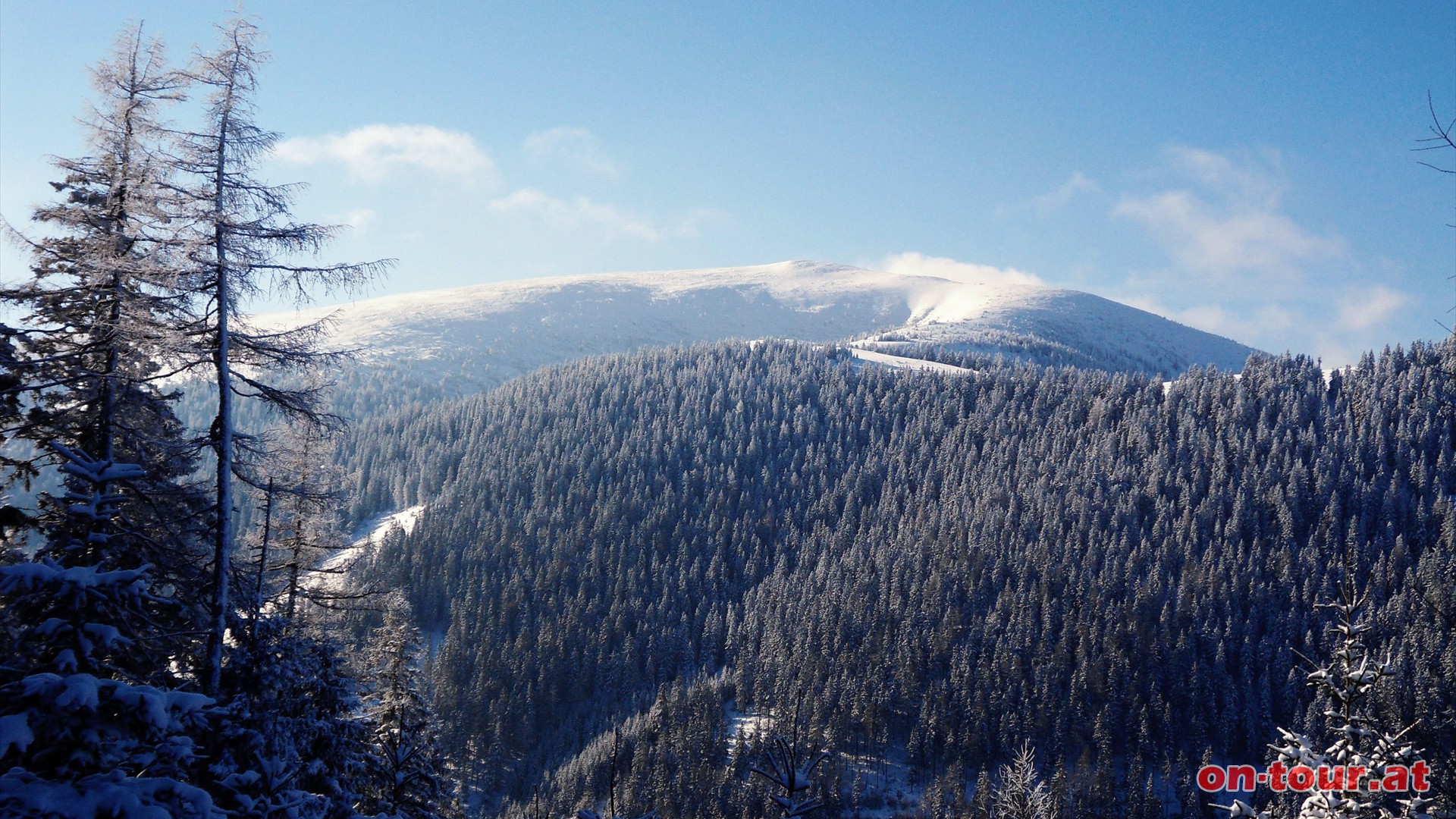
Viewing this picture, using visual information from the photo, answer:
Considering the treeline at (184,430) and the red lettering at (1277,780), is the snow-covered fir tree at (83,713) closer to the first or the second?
the treeline at (184,430)

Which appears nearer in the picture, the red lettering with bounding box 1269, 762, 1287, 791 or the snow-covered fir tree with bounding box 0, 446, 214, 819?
the snow-covered fir tree with bounding box 0, 446, 214, 819

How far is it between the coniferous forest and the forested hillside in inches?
31.6

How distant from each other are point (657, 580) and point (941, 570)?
52.7m

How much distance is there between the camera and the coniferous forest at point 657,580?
37.7 feet

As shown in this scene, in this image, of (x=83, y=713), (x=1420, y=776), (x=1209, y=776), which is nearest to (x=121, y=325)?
(x=83, y=713)

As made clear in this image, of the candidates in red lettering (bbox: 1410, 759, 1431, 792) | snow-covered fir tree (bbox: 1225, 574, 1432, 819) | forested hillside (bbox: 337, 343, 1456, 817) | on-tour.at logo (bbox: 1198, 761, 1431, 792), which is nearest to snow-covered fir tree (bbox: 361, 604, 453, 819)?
snow-covered fir tree (bbox: 1225, 574, 1432, 819)

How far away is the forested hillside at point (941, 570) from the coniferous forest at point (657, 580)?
2.63ft

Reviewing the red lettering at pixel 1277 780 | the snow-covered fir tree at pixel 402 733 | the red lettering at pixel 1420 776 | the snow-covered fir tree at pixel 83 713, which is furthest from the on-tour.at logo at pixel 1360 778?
the snow-covered fir tree at pixel 402 733

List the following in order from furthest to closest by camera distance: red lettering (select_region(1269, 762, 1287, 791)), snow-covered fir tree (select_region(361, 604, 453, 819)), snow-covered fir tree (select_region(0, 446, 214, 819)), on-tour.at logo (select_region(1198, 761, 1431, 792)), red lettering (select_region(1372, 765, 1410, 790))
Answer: snow-covered fir tree (select_region(361, 604, 453, 819)) < red lettering (select_region(1269, 762, 1287, 791)) < red lettering (select_region(1372, 765, 1410, 790)) < on-tour.at logo (select_region(1198, 761, 1431, 792)) < snow-covered fir tree (select_region(0, 446, 214, 819))

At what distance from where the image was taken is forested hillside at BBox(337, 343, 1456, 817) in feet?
356

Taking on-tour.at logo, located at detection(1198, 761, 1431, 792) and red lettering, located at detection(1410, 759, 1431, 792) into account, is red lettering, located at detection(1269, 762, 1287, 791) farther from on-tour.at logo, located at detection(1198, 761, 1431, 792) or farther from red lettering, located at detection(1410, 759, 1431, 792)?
red lettering, located at detection(1410, 759, 1431, 792)

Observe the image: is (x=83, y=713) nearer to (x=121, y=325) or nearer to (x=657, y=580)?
(x=121, y=325)

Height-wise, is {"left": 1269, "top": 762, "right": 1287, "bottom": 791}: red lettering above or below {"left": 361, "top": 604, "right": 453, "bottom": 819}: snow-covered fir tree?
above

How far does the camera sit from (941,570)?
435 feet
